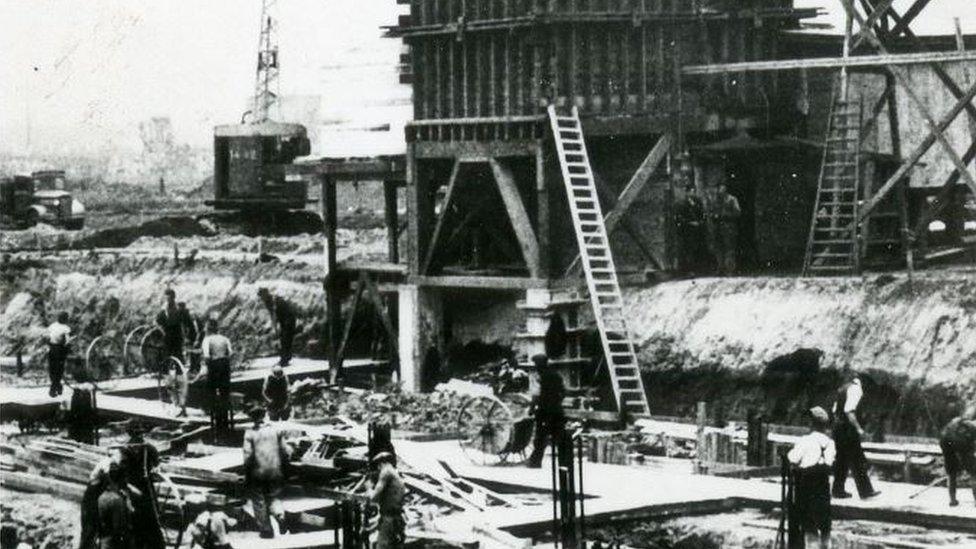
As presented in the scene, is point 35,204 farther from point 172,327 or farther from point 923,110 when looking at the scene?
point 923,110

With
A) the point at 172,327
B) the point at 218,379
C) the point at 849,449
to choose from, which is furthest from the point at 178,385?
the point at 849,449

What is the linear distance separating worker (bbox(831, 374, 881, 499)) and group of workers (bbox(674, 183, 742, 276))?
393 inches

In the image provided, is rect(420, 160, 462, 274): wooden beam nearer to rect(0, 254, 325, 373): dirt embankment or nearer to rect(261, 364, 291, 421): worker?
rect(261, 364, 291, 421): worker

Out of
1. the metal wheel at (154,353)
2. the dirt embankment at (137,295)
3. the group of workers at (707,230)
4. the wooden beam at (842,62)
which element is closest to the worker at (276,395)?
the metal wheel at (154,353)

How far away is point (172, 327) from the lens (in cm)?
2909

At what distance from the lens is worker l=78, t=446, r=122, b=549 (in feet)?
49.6

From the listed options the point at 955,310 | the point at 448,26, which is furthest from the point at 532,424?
the point at 448,26

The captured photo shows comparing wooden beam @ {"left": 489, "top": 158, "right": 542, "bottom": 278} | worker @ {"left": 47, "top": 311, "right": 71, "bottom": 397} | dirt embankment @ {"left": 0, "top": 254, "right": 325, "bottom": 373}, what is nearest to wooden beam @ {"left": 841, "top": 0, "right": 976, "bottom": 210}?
wooden beam @ {"left": 489, "top": 158, "right": 542, "bottom": 278}

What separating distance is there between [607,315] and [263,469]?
9.95 m

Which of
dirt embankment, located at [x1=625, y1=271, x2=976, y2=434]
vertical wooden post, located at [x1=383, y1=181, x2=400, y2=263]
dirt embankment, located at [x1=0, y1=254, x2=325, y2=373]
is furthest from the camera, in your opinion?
dirt embankment, located at [x1=0, y1=254, x2=325, y2=373]

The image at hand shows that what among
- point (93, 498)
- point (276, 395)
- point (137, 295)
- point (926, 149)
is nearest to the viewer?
point (93, 498)

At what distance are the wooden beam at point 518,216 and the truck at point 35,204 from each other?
3507 centimetres

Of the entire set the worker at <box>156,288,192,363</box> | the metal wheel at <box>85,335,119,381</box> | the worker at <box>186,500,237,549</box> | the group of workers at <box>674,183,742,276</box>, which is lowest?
the metal wheel at <box>85,335,119,381</box>

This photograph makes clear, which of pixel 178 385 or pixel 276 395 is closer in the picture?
pixel 276 395
